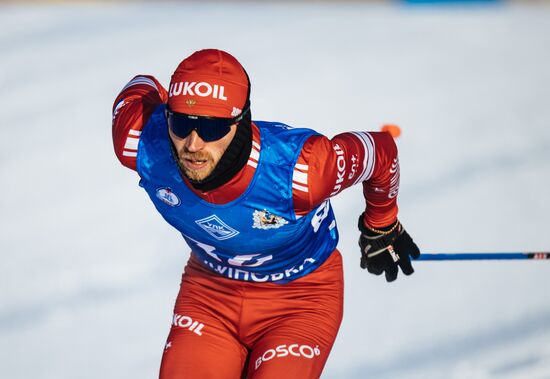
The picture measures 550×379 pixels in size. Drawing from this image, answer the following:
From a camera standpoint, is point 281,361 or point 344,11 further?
point 344,11

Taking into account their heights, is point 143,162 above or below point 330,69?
below

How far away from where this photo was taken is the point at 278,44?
9.62 meters

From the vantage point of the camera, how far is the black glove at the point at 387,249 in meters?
4.23

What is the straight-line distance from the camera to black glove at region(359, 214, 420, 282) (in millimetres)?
4227

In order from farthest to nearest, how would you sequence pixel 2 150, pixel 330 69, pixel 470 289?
pixel 330 69, pixel 2 150, pixel 470 289

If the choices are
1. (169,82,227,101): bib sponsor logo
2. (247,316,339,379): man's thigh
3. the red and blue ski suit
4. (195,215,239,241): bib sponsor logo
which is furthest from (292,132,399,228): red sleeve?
(247,316,339,379): man's thigh

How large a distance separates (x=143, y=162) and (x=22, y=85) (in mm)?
5157

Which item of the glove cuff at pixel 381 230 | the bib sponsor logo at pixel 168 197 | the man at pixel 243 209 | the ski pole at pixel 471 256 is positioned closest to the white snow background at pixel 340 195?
the ski pole at pixel 471 256

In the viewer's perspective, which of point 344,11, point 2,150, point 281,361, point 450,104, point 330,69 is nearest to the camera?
point 281,361

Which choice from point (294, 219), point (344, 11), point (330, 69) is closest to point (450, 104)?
point (330, 69)

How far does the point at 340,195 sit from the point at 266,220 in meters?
3.15

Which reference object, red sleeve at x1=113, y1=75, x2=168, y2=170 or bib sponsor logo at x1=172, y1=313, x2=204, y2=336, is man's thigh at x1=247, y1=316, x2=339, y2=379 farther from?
red sleeve at x1=113, y1=75, x2=168, y2=170

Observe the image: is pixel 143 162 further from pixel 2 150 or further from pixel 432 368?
pixel 2 150

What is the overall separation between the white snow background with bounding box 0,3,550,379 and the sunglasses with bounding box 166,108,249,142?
74.7 inches
